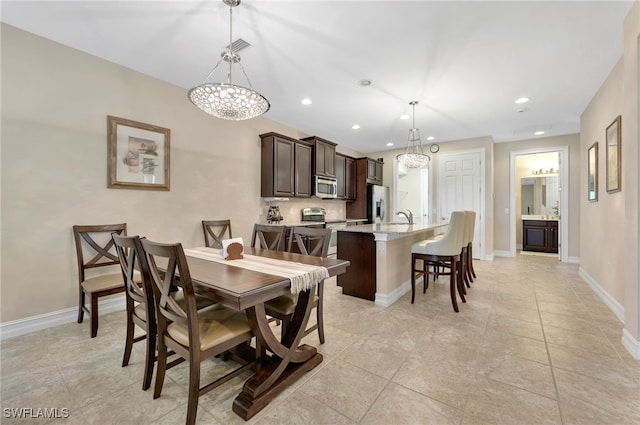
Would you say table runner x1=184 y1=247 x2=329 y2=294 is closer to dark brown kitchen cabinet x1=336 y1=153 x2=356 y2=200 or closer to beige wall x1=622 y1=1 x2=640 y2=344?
beige wall x1=622 y1=1 x2=640 y2=344

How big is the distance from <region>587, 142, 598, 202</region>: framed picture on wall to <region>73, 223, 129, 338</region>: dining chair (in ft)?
18.4

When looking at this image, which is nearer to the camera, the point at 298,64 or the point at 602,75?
the point at 298,64

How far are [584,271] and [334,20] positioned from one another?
5000mm

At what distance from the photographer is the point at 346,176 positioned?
6.14 metres

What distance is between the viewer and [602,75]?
10.0 feet

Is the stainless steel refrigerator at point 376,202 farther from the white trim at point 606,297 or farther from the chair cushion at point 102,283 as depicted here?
the chair cushion at point 102,283

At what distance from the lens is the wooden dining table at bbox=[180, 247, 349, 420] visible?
129 centimetres

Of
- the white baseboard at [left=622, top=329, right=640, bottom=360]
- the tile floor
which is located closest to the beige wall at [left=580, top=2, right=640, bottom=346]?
the white baseboard at [left=622, top=329, right=640, bottom=360]

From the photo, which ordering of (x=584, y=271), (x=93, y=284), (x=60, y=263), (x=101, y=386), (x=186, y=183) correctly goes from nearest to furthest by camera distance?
(x=101, y=386) < (x=93, y=284) < (x=60, y=263) < (x=186, y=183) < (x=584, y=271)

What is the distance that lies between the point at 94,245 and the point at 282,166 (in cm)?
262

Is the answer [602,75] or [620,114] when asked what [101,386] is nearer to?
[620,114]

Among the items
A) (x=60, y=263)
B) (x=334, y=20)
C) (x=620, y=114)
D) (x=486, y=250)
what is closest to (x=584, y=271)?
(x=486, y=250)

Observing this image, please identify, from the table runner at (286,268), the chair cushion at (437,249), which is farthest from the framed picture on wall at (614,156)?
the table runner at (286,268)

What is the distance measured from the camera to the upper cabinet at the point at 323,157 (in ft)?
16.4
